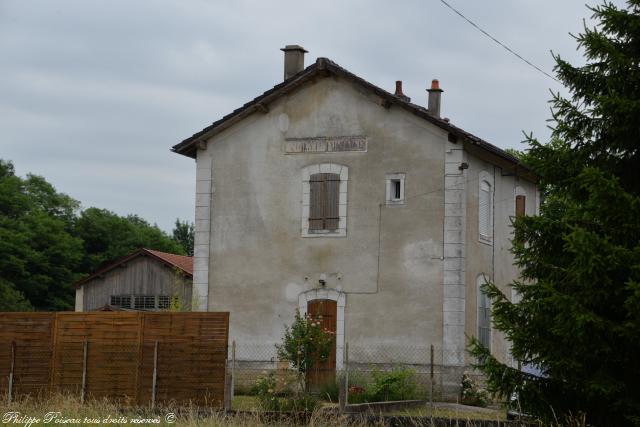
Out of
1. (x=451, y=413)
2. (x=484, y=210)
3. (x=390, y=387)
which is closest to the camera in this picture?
(x=451, y=413)

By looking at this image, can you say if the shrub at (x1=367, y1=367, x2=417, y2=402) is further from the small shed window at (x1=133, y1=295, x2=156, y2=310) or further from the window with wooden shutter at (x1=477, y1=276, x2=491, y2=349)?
the small shed window at (x1=133, y1=295, x2=156, y2=310)

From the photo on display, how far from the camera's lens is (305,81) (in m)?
25.4

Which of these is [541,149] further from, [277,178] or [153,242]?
[153,242]

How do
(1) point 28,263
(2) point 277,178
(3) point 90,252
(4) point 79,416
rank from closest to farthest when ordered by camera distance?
(4) point 79,416 < (2) point 277,178 < (1) point 28,263 < (3) point 90,252

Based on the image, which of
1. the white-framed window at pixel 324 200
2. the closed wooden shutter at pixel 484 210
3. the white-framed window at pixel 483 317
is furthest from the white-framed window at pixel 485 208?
the white-framed window at pixel 324 200

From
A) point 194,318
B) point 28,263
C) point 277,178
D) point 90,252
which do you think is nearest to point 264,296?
point 277,178

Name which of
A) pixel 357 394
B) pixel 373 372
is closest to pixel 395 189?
pixel 373 372

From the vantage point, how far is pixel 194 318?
20.8m

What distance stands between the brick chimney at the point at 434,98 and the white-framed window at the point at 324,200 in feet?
10.1

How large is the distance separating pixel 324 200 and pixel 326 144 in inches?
51.7

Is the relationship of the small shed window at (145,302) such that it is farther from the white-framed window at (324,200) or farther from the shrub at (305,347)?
the shrub at (305,347)

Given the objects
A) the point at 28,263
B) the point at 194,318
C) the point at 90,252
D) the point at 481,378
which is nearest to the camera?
the point at 194,318

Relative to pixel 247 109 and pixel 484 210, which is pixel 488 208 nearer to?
pixel 484 210

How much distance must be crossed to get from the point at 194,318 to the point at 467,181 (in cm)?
740
